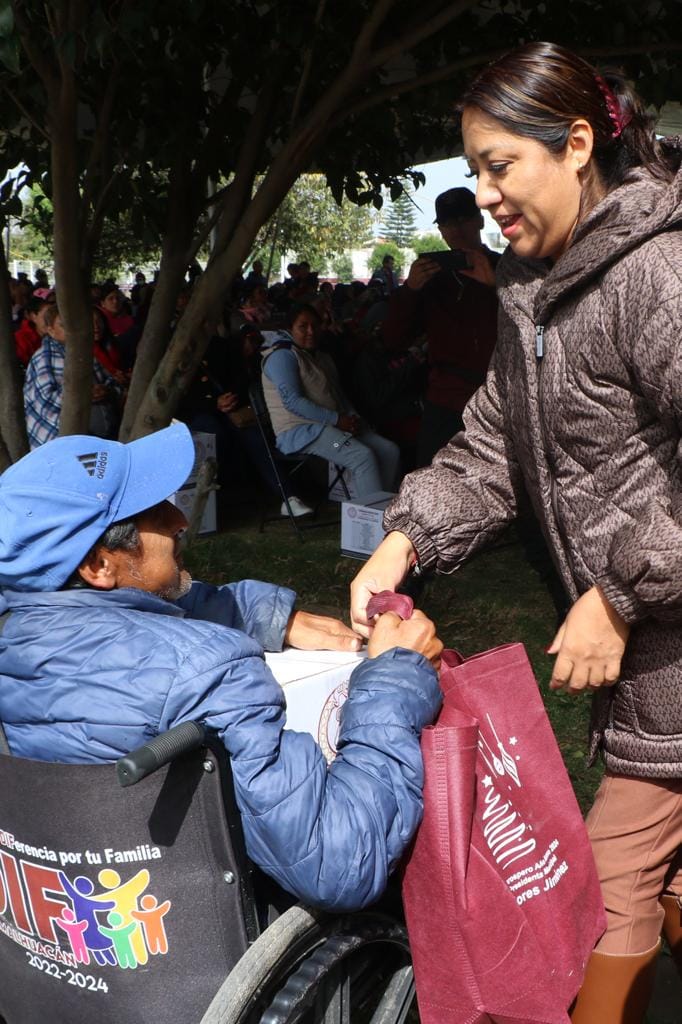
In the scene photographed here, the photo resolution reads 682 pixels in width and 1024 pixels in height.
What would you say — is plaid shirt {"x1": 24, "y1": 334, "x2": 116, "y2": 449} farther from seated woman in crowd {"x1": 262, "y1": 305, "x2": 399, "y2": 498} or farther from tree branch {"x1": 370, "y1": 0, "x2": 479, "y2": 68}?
tree branch {"x1": 370, "y1": 0, "x2": 479, "y2": 68}

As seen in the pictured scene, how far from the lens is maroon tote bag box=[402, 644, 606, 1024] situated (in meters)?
1.73

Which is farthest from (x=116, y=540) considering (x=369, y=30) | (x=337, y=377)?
(x=337, y=377)

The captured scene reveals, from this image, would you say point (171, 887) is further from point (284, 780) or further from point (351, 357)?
point (351, 357)

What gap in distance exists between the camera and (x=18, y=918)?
5.83ft

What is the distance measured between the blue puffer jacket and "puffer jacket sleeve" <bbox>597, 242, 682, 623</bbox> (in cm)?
39

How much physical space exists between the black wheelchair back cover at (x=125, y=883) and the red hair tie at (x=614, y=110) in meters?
1.18

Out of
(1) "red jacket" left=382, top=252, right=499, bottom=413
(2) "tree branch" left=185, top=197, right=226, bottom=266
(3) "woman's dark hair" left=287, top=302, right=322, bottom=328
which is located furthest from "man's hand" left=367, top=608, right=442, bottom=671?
(3) "woman's dark hair" left=287, top=302, right=322, bottom=328

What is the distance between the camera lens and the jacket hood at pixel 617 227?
1.64 meters

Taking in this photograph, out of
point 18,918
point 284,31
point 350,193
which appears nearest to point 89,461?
point 18,918

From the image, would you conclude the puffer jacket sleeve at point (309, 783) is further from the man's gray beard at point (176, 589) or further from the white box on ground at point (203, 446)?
the white box on ground at point (203, 446)

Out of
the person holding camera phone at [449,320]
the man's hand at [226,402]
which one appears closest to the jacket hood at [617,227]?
the person holding camera phone at [449,320]

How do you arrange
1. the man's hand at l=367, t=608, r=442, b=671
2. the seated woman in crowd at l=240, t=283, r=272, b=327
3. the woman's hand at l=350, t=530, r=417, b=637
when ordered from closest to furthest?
1. the man's hand at l=367, t=608, r=442, b=671
2. the woman's hand at l=350, t=530, r=417, b=637
3. the seated woman in crowd at l=240, t=283, r=272, b=327

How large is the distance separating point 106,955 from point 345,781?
46 cm

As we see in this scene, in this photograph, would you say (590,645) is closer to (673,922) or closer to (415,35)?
(673,922)
